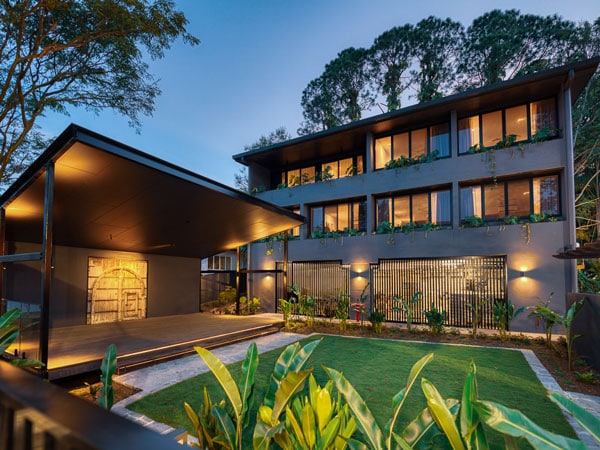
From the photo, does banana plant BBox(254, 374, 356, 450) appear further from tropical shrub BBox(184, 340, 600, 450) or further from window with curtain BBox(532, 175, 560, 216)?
window with curtain BBox(532, 175, 560, 216)

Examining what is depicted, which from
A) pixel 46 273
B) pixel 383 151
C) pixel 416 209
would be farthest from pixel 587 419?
pixel 383 151

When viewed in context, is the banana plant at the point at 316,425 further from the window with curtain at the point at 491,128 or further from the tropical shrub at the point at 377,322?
the window with curtain at the point at 491,128

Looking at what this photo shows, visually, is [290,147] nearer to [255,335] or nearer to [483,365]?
[255,335]

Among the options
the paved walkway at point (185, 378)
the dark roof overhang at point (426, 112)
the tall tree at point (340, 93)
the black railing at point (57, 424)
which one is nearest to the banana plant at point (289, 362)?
the paved walkway at point (185, 378)

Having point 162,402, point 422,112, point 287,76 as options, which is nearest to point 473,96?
point 422,112

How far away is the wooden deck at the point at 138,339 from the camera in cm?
576

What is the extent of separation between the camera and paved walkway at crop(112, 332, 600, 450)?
13.0ft

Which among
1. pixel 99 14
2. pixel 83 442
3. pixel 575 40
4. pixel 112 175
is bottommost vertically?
pixel 83 442

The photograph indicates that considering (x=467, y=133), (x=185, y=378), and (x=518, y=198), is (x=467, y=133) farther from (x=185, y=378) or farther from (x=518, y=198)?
(x=185, y=378)

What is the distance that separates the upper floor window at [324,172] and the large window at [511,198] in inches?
204

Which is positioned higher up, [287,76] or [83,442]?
[287,76]

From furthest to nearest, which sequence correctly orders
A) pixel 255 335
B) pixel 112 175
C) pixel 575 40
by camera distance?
pixel 575 40 → pixel 255 335 → pixel 112 175

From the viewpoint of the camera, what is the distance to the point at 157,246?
11.4m

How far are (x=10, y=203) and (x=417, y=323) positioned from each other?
12726 millimetres
